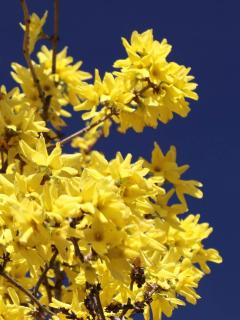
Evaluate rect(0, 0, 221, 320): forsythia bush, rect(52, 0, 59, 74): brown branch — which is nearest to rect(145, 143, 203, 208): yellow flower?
rect(0, 0, 221, 320): forsythia bush

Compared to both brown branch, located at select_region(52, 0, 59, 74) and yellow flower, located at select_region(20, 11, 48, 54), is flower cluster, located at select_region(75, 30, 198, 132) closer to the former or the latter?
brown branch, located at select_region(52, 0, 59, 74)

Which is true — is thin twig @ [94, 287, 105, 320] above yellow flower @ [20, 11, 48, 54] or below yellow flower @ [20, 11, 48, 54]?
below

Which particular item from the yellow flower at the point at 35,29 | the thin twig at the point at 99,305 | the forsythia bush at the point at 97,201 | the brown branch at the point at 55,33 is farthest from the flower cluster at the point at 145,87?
the thin twig at the point at 99,305

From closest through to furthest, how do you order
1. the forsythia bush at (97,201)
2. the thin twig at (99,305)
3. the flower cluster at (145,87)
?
the forsythia bush at (97,201), the thin twig at (99,305), the flower cluster at (145,87)

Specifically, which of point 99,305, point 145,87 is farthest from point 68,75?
point 99,305

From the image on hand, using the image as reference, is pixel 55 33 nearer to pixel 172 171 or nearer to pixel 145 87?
pixel 145 87

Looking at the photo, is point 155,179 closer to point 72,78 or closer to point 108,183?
point 108,183

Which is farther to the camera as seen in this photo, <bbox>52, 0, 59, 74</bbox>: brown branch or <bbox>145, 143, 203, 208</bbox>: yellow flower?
<bbox>52, 0, 59, 74</bbox>: brown branch

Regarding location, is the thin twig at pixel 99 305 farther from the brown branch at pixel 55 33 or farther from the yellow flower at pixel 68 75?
the yellow flower at pixel 68 75
